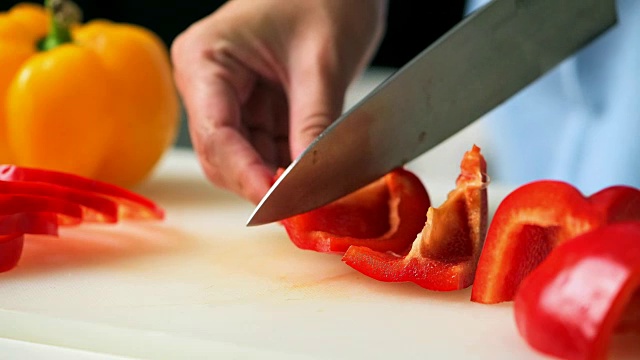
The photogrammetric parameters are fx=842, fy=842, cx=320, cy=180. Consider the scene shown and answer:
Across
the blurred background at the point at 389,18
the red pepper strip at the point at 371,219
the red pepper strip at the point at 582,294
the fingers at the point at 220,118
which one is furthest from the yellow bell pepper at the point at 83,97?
the blurred background at the point at 389,18

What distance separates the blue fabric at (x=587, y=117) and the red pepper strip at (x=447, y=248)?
64 centimetres

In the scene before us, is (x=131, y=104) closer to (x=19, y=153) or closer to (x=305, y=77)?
(x=19, y=153)

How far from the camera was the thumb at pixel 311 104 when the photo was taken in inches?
52.0

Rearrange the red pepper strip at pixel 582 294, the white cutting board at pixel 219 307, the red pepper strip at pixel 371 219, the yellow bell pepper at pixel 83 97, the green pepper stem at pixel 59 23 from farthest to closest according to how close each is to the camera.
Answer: the green pepper stem at pixel 59 23 → the yellow bell pepper at pixel 83 97 → the red pepper strip at pixel 371 219 → the white cutting board at pixel 219 307 → the red pepper strip at pixel 582 294

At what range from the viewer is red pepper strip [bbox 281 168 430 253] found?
116 centimetres

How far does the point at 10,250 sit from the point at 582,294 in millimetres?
724

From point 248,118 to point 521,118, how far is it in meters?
0.77

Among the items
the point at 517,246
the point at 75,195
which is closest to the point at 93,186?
the point at 75,195

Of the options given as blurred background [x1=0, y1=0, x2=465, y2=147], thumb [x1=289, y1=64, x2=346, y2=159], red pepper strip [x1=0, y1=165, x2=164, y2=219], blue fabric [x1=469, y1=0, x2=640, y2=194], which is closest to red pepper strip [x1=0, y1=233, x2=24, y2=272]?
red pepper strip [x1=0, y1=165, x2=164, y2=219]

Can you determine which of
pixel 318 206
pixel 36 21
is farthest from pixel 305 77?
pixel 36 21

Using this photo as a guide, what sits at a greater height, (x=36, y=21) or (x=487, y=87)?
(x=487, y=87)

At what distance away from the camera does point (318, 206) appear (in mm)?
1203

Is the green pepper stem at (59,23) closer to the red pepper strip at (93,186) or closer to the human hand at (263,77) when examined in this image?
the human hand at (263,77)

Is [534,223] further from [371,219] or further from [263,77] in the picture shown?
[263,77]
